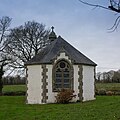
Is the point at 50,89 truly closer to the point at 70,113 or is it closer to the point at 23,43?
the point at 70,113

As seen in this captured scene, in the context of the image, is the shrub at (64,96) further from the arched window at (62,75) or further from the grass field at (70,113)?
the grass field at (70,113)

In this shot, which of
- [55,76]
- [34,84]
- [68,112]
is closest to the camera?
[68,112]

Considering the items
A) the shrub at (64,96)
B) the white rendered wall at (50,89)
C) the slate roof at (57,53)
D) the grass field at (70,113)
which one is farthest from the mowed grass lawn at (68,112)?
the slate roof at (57,53)

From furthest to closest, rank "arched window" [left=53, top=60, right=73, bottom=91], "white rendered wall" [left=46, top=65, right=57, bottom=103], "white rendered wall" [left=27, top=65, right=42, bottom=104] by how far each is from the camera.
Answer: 1. "white rendered wall" [left=27, top=65, right=42, bottom=104]
2. "arched window" [left=53, top=60, right=73, bottom=91]
3. "white rendered wall" [left=46, top=65, right=57, bottom=103]

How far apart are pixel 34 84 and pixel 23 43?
23.0 meters

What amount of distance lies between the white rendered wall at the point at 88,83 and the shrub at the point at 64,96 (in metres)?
2.37

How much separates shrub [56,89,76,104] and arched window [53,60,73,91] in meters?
0.99

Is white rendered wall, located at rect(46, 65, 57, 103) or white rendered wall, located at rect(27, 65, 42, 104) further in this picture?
white rendered wall, located at rect(27, 65, 42, 104)

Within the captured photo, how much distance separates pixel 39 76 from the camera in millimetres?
30266

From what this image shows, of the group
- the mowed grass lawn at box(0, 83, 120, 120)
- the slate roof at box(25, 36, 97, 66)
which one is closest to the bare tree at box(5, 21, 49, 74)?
the slate roof at box(25, 36, 97, 66)

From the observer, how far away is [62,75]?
99.1 ft

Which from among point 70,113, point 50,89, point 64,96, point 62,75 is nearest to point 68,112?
point 70,113

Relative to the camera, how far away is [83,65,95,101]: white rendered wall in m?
31.2

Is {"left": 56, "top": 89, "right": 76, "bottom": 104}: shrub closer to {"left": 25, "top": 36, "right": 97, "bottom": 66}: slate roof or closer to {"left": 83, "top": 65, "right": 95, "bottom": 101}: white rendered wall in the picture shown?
{"left": 83, "top": 65, "right": 95, "bottom": 101}: white rendered wall
